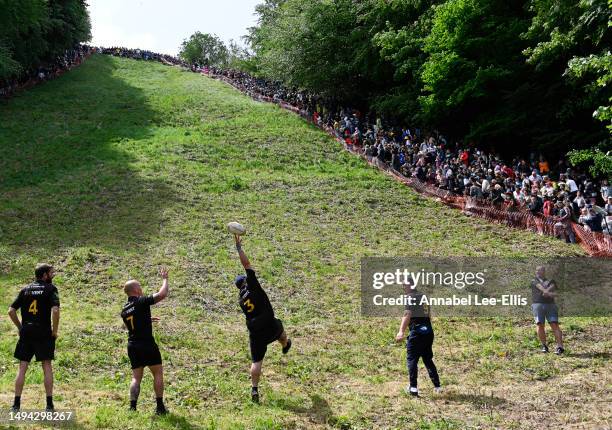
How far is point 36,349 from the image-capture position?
9.28 metres

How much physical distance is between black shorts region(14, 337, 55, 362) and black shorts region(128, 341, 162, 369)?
116 centimetres

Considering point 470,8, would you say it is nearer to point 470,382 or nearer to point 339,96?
point 339,96

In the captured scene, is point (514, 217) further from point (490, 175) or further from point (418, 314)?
point (418, 314)

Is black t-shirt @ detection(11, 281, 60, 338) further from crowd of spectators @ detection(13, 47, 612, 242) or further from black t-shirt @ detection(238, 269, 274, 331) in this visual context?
crowd of spectators @ detection(13, 47, 612, 242)

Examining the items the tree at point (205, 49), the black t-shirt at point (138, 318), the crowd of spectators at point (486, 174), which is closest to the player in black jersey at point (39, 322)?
the black t-shirt at point (138, 318)

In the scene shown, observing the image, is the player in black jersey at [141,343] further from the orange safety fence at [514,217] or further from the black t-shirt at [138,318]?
the orange safety fence at [514,217]

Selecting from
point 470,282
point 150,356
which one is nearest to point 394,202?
point 470,282

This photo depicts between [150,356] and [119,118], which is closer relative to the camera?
[150,356]

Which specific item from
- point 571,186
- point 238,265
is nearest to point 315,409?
point 238,265

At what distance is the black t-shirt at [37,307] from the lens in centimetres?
926

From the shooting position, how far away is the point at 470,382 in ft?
37.1

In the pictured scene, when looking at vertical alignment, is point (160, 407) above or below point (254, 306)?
below

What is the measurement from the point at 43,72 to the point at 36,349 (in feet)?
165

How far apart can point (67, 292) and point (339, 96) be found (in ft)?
108
